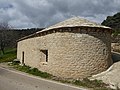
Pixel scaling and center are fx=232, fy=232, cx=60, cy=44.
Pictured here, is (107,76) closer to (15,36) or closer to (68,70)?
(68,70)

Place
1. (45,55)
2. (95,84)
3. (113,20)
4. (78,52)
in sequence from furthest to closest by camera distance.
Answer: (113,20), (45,55), (78,52), (95,84)

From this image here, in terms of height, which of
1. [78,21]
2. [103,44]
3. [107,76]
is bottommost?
[107,76]

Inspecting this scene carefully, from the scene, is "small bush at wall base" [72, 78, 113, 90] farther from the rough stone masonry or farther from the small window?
the small window

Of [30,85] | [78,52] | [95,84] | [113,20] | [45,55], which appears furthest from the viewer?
[113,20]

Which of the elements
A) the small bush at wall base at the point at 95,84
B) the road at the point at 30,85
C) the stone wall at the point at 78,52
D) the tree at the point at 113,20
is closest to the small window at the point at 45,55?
the stone wall at the point at 78,52

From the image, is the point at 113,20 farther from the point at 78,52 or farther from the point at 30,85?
the point at 30,85

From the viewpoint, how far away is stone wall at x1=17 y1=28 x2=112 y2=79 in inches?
656

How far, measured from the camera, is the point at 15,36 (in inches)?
2403

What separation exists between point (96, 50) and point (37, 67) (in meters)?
6.39

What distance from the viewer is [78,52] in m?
16.8

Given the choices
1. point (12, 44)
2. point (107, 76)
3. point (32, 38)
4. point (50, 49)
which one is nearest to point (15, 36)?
point (12, 44)

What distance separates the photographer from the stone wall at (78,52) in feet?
54.6

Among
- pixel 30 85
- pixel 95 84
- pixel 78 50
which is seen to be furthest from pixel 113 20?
pixel 30 85

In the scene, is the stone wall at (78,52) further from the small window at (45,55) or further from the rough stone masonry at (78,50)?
the small window at (45,55)
